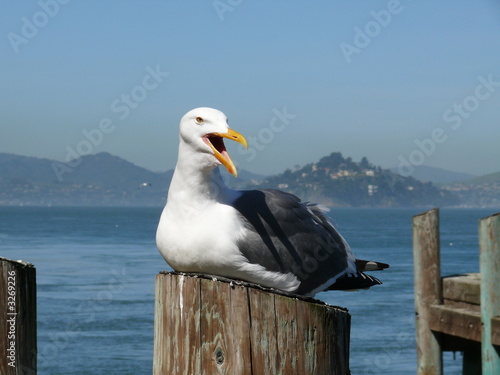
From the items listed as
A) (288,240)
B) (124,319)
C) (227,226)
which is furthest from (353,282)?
(124,319)

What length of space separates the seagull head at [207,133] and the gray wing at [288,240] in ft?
1.38

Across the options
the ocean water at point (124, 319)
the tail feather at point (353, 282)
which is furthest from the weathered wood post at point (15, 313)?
the ocean water at point (124, 319)

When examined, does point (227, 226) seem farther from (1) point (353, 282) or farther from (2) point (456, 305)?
(2) point (456, 305)

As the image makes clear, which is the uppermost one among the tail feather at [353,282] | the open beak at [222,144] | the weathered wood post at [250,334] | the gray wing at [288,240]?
the open beak at [222,144]

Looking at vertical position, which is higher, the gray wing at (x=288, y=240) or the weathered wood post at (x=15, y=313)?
the gray wing at (x=288, y=240)

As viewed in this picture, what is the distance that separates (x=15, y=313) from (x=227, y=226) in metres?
1.99

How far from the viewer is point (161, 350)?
322 cm

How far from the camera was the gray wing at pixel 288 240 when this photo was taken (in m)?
5.19

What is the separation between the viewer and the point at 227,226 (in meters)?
4.97

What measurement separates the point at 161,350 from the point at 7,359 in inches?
23.5

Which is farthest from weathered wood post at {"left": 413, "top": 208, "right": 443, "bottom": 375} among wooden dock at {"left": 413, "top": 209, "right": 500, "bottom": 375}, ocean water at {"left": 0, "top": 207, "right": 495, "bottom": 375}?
ocean water at {"left": 0, "top": 207, "right": 495, "bottom": 375}

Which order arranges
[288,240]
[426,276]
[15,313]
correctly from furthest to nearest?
[426,276] → [288,240] → [15,313]

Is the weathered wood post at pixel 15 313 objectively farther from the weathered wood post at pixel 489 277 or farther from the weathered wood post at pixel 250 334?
the weathered wood post at pixel 489 277

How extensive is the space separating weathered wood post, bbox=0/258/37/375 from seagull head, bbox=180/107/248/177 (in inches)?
69.4
